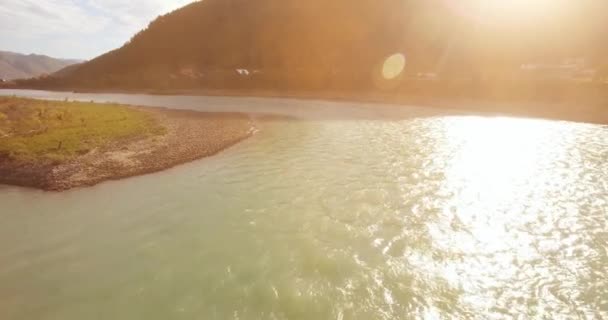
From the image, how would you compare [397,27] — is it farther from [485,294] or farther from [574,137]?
[485,294]

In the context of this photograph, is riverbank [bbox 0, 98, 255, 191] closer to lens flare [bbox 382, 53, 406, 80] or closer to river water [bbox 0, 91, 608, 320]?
river water [bbox 0, 91, 608, 320]

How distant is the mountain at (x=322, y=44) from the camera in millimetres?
59281

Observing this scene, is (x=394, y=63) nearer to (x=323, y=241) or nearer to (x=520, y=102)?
(x=520, y=102)

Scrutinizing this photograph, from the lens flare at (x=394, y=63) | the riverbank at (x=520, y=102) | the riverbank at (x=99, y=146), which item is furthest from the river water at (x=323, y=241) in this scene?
the lens flare at (x=394, y=63)

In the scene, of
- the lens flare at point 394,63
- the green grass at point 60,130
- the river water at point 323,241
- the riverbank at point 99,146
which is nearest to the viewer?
the river water at point 323,241

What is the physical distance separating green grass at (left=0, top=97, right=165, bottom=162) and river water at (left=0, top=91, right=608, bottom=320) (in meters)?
4.19

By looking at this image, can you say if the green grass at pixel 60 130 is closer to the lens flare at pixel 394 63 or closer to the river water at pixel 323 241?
the river water at pixel 323 241

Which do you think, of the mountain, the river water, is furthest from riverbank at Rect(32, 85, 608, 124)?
the river water

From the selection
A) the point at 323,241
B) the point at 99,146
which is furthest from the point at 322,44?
the point at 323,241

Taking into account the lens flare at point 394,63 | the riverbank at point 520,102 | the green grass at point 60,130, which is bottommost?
the green grass at point 60,130

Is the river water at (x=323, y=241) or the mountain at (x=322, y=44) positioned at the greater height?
the mountain at (x=322, y=44)

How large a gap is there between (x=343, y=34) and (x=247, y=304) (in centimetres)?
8586

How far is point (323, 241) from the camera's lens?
31.1 ft

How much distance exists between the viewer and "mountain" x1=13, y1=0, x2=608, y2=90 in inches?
2334
